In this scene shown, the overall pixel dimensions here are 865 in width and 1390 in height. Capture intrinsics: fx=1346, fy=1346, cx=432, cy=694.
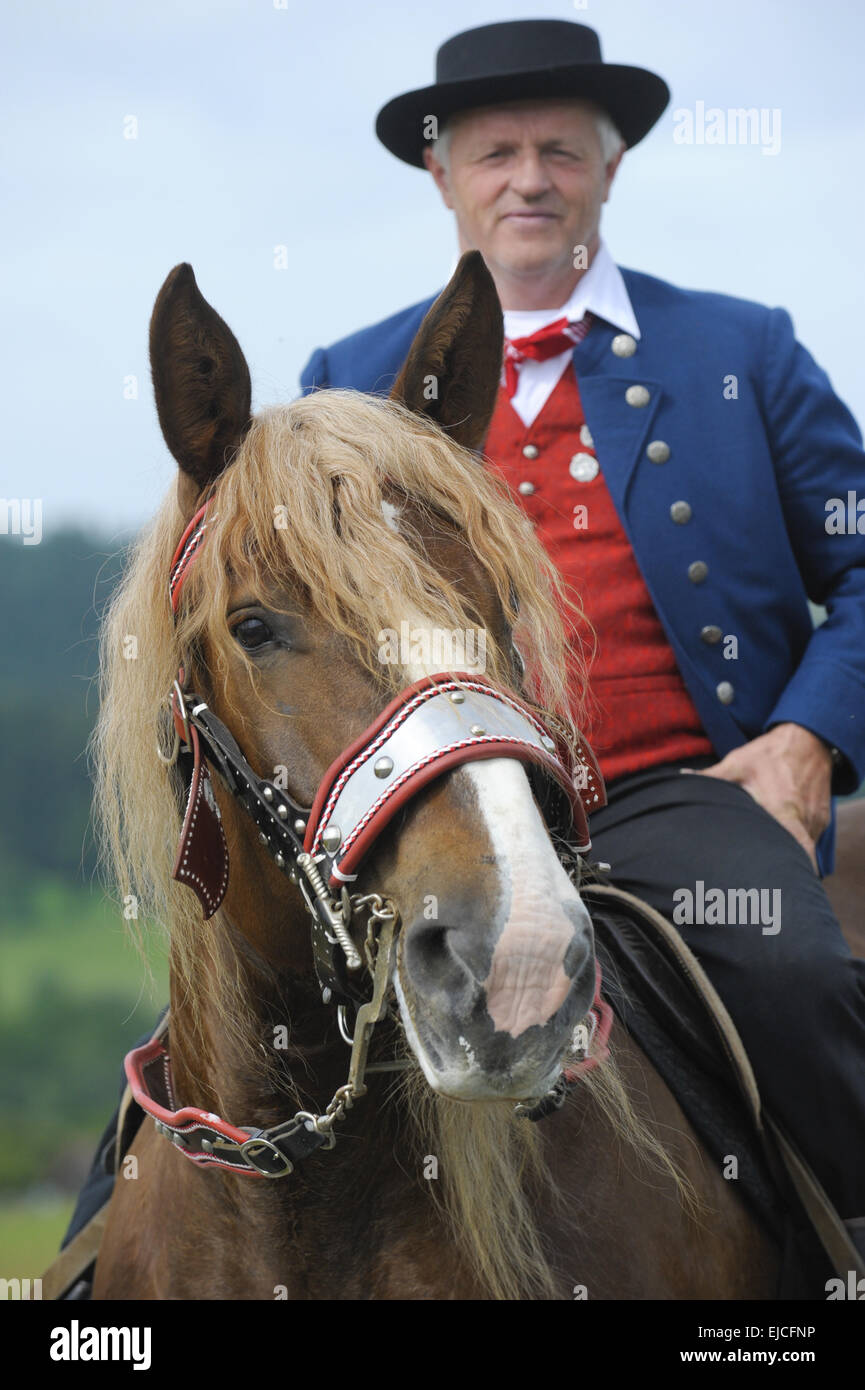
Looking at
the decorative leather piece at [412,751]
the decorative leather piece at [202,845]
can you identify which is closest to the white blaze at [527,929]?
the decorative leather piece at [412,751]

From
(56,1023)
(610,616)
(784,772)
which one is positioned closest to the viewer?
(784,772)

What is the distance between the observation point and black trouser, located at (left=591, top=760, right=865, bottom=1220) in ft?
9.43

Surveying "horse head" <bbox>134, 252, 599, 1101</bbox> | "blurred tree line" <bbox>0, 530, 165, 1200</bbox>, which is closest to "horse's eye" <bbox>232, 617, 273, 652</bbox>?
"horse head" <bbox>134, 252, 599, 1101</bbox>

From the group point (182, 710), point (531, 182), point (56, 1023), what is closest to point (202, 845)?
point (182, 710)

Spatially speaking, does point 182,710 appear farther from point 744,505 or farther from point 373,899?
point 744,505

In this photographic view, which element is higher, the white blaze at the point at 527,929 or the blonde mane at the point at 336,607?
the blonde mane at the point at 336,607

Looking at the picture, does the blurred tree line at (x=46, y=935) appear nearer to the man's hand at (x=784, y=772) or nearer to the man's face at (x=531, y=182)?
the man's face at (x=531, y=182)

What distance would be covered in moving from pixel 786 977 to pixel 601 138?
247 cm

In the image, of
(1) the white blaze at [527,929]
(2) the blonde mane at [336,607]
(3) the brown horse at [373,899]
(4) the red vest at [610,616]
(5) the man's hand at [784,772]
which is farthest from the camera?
(4) the red vest at [610,616]

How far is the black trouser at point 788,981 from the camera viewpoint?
2875mm

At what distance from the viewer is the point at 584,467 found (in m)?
3.62

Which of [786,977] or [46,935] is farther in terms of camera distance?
[46,935]

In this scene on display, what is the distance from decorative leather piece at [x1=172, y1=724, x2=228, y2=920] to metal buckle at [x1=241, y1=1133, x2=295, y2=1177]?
0.40 metres

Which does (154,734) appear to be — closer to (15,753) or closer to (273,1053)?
(273,1053)
